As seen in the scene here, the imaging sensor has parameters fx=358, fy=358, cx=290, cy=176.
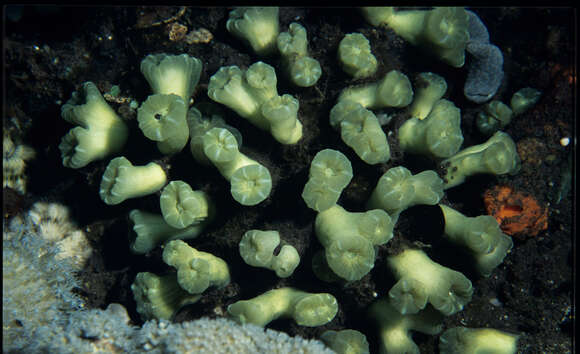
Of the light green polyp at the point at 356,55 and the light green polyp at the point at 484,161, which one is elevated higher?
the light green polyp at the point at 356,55

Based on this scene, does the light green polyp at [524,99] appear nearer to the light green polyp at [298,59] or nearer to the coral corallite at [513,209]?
the coral corallite at [513,209]

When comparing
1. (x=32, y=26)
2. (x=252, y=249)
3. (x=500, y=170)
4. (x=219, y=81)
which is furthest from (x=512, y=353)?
(x=32, y=26)

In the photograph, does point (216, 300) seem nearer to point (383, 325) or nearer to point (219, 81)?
point (383, 325)

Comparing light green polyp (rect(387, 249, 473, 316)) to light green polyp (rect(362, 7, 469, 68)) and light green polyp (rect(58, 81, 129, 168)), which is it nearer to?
light green polyp (rect(362, 7, 469, 68))

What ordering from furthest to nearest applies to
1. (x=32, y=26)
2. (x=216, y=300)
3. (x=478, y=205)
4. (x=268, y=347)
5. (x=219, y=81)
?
(x=32, y=26) < (x=478, y=205) < (x=216, y=300) < (x=219, y=81) < (x=268, y=347)

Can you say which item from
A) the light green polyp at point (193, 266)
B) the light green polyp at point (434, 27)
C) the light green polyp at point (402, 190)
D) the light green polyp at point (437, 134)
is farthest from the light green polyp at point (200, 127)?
the light green polyp at point (434, 27)

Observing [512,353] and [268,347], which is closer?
[268,347]

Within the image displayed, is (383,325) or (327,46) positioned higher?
(327,46)
